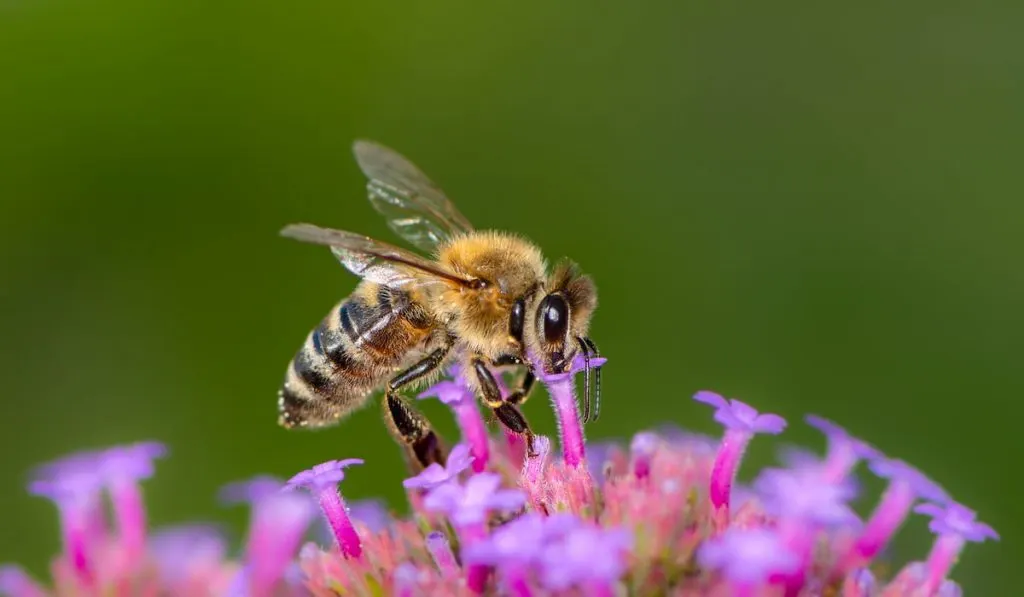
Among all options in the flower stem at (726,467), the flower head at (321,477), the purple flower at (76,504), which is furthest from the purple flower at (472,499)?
the purple flower at (76,504)

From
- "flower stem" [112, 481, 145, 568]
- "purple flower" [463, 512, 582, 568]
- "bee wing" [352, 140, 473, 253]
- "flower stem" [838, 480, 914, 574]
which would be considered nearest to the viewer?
"purple flower" [463, 512, 582, 568]

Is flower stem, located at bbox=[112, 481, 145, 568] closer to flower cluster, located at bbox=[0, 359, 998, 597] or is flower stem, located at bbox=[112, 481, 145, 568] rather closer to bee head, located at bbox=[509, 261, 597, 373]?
flower cluster, located at bbox=[0, 359, 998, 597]

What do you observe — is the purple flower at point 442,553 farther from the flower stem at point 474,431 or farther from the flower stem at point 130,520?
the flower stem at point 130,520

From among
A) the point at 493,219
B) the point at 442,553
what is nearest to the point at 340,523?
the point at 442,553

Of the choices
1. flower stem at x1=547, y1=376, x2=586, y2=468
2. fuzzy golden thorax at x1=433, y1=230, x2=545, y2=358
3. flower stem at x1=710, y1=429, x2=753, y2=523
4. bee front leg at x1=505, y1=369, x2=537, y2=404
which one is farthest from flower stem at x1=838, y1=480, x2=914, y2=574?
fuzzy golden thorax at x1=433, y1=230, x2=545, y2=358

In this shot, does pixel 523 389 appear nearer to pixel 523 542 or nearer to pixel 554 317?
pixel 554 317

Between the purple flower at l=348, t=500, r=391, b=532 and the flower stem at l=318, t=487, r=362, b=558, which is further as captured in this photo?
the purple flower at l=348, t=500, r=391, b=532
